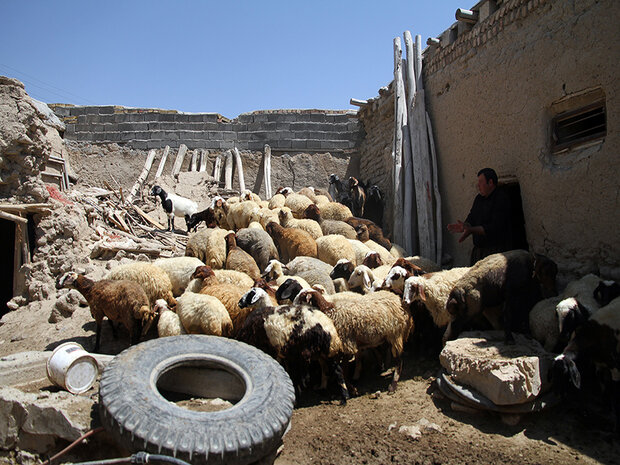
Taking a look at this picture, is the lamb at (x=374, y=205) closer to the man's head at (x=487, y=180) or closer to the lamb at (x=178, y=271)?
the man's head at (x=487, y=180)

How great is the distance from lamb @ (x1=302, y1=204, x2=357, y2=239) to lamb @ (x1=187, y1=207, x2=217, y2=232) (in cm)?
223

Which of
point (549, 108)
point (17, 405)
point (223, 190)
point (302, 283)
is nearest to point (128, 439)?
point (17, 405)

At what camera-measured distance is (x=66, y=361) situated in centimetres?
475

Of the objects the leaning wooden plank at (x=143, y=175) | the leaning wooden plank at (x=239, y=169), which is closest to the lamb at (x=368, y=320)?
the leaning wooden plank at (x=239, y=169)

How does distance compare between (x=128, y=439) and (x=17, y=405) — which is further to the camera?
(x=17, y=405)

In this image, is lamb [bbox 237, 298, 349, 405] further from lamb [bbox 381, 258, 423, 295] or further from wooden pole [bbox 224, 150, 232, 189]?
wooden pole [bbox 224, 150, 232, 189]

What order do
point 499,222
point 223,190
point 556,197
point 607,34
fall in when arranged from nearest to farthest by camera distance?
point 607,34
point 556,197
point 499,222
point 223,190

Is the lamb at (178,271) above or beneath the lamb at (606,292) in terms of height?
above

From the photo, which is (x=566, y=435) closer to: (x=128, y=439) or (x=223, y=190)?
(x=128, y=439)

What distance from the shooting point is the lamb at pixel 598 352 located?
422cm

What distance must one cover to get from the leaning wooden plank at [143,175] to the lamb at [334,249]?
7.34m

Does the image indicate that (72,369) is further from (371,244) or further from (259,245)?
(371,244)

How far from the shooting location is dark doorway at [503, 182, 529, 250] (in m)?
7.12

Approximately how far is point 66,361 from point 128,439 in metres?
1.52
